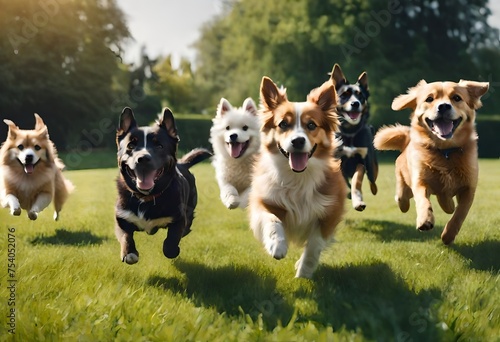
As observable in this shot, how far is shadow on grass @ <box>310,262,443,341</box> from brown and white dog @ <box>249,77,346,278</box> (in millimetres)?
339

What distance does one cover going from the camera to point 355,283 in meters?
3.79

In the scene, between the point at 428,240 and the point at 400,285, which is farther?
the point at 428,240

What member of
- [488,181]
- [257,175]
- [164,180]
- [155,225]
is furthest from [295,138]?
[488,181]

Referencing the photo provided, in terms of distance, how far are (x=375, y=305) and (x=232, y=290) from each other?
99 centimetres

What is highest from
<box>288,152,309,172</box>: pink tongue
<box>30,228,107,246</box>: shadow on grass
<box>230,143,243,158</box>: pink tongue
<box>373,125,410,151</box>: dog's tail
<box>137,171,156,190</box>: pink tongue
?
<box>373,125,410,151</box>: dog's tail

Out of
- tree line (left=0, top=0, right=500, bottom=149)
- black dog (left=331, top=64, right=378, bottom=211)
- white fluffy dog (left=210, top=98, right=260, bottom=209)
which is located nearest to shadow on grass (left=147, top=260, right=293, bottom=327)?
tree line (left=0, top=0, right=500, bottom=149)

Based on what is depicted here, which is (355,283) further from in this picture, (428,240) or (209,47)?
(209,47)

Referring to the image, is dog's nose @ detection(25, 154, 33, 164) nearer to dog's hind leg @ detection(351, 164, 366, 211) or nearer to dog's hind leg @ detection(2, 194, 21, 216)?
dog's hind leg @ detection(2, 194, 21, 216)

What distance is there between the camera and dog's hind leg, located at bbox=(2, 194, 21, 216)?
530 cm

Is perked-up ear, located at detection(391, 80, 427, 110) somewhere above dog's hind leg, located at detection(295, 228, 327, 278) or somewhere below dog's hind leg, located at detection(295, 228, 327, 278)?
above

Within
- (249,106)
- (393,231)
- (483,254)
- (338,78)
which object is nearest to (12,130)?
(249,106)

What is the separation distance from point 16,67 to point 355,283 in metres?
4.08

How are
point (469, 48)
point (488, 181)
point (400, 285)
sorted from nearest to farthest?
point (400, 285) < point (469, 48) < point (488, 181)

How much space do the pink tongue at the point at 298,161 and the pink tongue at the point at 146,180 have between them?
3.43ft
